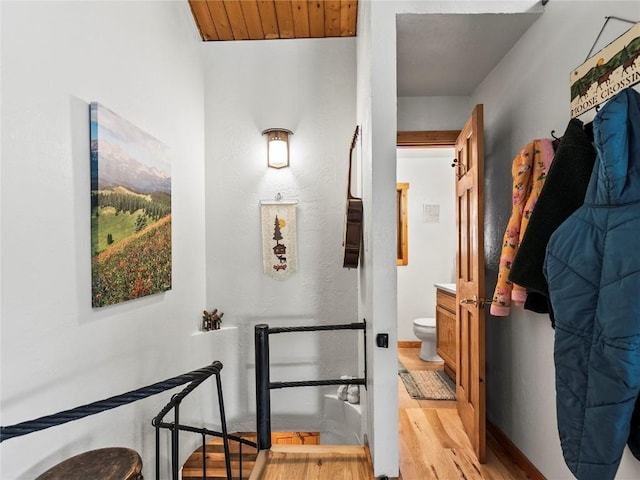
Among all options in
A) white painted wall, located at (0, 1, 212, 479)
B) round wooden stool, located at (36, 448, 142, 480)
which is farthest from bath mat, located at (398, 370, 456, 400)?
round wooden stool, located at (36, 448, 142, 480)

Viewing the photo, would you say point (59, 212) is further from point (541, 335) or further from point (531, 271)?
point (541, 335)

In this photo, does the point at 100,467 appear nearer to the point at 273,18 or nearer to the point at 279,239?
the point at 279,239

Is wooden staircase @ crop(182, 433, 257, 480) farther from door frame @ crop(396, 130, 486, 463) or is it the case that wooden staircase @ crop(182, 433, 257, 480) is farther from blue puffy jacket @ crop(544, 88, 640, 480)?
door frame @ crop(396, 130, 486, 463)

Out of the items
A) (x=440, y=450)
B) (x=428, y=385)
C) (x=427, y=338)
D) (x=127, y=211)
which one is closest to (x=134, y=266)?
(x=127, y=211)

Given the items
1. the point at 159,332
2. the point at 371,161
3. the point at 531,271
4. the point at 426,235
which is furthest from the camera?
the point at 426,235

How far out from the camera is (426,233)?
4375 mm

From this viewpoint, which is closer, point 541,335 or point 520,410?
point 541,335

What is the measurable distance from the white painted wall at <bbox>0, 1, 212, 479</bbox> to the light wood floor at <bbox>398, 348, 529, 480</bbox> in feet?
4.66

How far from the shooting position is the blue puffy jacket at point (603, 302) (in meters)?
0.99

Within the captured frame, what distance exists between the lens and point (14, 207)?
1.09 meters

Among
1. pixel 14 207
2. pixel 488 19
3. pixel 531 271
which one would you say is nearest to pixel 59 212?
pixel 14 207

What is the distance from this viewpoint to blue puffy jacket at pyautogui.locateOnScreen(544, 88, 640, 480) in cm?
99

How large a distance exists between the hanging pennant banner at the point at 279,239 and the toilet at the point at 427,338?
6.10 ft

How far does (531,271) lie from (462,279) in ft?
3.29
